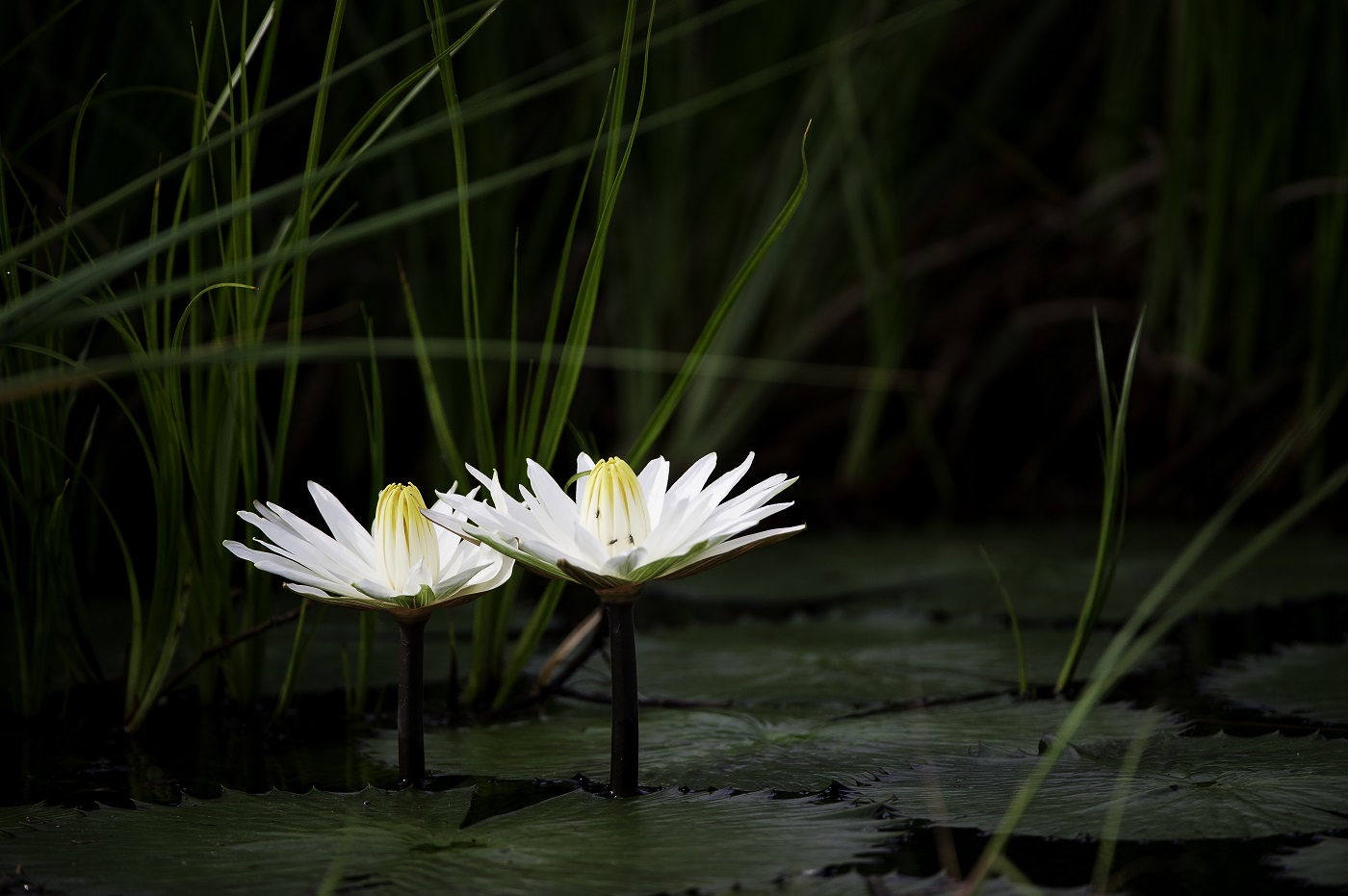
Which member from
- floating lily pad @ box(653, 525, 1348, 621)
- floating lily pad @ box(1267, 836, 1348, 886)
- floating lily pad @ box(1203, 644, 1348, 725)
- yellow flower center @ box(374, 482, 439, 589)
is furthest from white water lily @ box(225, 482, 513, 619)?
floating lily pad @ box(653, 525, 1348, 621)

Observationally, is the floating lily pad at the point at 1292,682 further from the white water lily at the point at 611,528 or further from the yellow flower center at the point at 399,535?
the yellow flower center at the point at 399,535

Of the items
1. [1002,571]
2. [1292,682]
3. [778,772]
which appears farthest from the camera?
[1002,571]

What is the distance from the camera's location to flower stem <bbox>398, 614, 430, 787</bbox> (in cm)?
84

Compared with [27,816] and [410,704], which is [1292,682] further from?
[27,816]

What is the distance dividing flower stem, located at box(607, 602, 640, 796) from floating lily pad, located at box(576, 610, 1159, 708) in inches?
13.1

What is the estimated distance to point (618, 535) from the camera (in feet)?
2.53

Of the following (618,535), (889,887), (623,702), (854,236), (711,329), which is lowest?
(889,887)

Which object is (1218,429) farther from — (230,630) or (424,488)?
(230,630)

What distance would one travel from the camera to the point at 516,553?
0.75 m

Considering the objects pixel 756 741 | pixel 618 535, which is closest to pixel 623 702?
pixel 618 535

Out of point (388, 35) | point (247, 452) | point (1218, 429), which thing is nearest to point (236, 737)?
point (247, 452)

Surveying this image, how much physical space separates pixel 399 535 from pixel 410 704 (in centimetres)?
14

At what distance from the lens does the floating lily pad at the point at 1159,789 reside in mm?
772

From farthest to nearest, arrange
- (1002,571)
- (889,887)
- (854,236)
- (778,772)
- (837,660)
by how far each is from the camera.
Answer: (854,236) < (1002,571) < (837,660) < (778,772) < (889,887)
